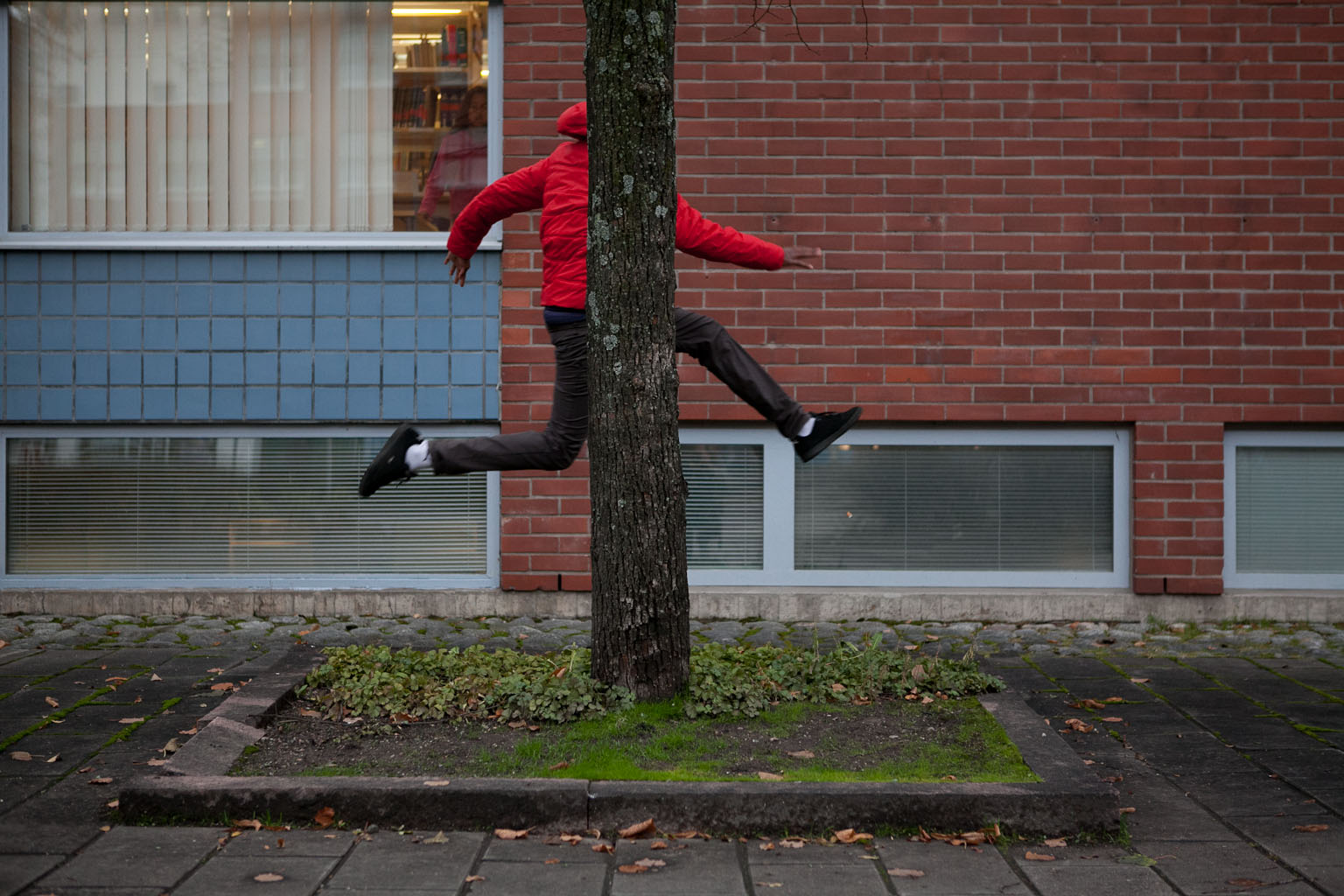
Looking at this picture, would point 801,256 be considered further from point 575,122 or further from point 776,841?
point 776,841

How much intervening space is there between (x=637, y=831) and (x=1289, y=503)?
17.5 ft

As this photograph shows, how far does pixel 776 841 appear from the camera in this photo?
343 cm

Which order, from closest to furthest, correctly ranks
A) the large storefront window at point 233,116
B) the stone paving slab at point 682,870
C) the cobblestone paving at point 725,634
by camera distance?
the stone paving slab at point 682,870
the cobblestone paving at point 725,634
the large storefront window at point 233,116

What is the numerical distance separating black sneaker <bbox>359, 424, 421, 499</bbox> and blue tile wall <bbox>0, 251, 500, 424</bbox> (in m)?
2.05

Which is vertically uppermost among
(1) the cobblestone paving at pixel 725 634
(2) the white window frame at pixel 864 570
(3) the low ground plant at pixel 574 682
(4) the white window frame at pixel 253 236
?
(4) the white window frame at pixel 253 236

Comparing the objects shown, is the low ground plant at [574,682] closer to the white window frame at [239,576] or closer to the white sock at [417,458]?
the white sock at [417,458]

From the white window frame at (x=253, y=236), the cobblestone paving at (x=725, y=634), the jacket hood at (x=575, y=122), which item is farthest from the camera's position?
the white window frame at (x=253, y=236)

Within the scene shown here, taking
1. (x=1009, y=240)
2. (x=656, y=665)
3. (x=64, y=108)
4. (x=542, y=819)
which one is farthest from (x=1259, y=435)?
(x=64, y=108)

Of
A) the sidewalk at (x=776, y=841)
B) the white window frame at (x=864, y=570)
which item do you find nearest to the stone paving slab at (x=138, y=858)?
the sidewalk at (x=776, y=841)

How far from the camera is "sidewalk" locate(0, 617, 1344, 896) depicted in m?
3.14

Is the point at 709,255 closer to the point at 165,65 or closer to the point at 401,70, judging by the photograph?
the point at 401,70

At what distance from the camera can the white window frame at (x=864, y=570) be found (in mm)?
7164

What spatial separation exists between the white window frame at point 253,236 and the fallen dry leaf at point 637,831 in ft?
14.0

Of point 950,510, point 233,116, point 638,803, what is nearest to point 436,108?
point 233,116
